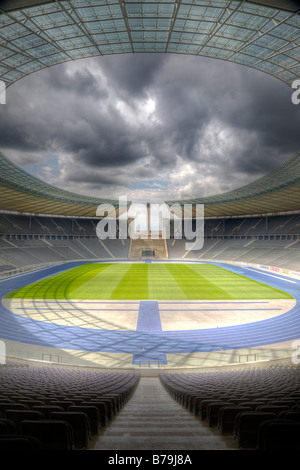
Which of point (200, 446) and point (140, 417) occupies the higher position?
point (200, 446)

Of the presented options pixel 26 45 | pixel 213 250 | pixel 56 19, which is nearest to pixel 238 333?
pixel 56 19

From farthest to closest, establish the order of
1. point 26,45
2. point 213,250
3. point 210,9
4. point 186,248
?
point 186,248, point 213,250, point 26,45, point 210,9

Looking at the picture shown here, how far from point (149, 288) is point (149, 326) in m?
14.5

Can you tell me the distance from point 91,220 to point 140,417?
8151 cm

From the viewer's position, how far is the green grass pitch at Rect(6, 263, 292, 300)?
98.3 feet

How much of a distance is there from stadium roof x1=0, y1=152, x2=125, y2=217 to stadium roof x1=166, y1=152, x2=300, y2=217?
22.1m

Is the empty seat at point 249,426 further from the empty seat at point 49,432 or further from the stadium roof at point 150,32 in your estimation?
the stadium roof at point 150,32

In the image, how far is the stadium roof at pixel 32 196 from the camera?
33625 mm

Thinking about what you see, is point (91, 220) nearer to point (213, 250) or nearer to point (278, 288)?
point (213, 250)

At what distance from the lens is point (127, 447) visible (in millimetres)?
3217

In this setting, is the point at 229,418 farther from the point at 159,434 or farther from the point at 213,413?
the point at 159,434

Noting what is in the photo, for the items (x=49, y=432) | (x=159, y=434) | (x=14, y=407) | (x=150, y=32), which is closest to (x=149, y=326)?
(x=159, y=434)

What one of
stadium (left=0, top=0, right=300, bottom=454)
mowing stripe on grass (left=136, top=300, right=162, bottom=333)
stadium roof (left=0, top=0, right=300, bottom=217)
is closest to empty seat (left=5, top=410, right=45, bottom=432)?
stadium (left=0, top=0, right=300, bottom=454)

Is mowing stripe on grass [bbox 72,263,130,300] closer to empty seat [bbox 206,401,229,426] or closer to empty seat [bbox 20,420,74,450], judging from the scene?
empty seat [bbox 206,401,229,426]
